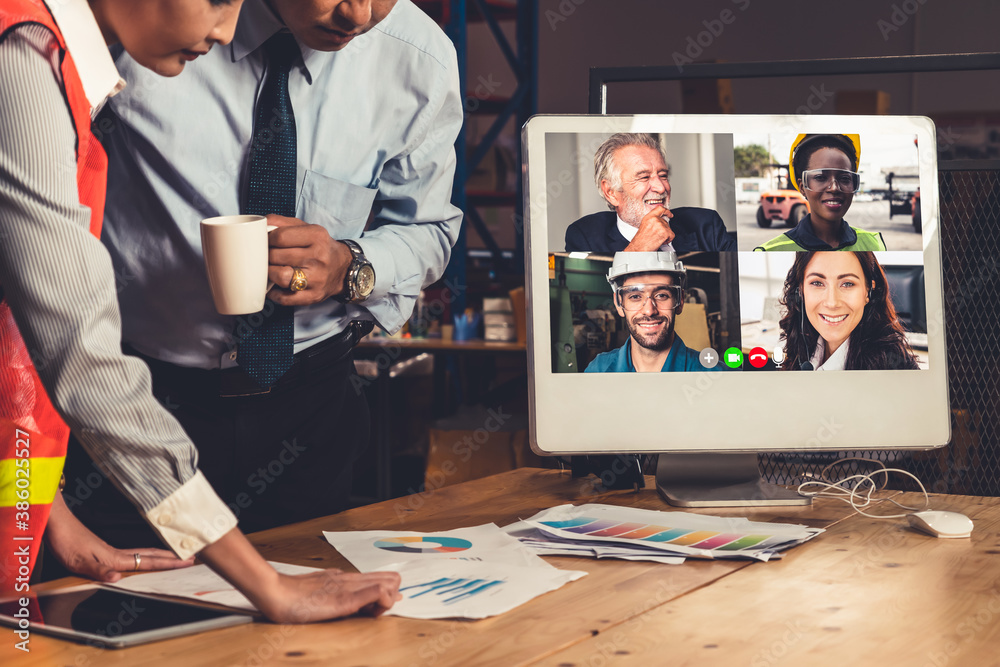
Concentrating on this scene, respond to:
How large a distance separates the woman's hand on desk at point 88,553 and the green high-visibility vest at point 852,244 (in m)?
0.82

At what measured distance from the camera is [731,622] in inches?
31.5

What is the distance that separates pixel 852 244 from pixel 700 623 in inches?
25.6

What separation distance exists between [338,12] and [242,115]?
Answer: 0.76ft

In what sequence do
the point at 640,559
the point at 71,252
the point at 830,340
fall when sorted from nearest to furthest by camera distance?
the point at 71,252
the point at 640,559
the point at 830,340

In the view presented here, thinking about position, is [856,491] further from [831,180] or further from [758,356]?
[831,180]

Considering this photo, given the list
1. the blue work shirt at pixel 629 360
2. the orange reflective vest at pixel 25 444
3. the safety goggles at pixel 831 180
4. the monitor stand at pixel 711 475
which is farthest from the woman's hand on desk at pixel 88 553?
the safety goggles at pixel 831 180

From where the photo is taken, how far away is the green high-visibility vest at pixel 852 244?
1.22m

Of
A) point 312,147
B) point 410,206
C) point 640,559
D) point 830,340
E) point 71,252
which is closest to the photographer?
point 71,252

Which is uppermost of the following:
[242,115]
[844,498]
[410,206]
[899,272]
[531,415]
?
[242,115]

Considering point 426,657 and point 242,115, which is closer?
point 426,657

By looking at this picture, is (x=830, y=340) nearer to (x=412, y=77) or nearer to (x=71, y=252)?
(x=412, y=77)

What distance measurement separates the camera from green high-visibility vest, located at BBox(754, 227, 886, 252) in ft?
4.02

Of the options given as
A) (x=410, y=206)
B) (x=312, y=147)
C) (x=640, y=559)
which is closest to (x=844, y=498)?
A: (x=640, y=559)

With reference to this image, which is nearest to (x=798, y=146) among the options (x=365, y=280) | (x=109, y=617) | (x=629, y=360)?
(x=629, y=360)
